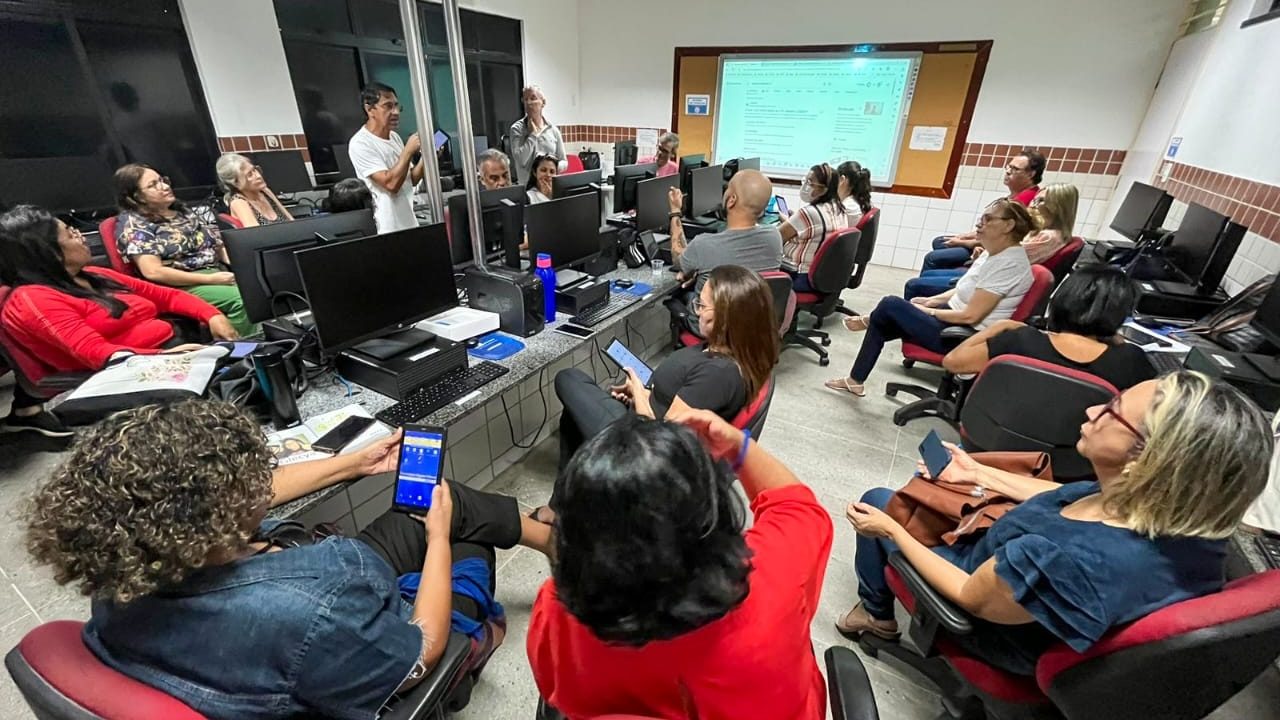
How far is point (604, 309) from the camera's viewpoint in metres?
2.31

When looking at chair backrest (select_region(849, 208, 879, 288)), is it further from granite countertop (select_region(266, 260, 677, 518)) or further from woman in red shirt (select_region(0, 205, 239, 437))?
woman in red shirt (select_region(0, 205, 239, 437))

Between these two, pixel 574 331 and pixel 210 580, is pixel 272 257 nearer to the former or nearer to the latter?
pixel 574 331

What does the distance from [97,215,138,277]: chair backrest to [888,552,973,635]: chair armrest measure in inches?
134

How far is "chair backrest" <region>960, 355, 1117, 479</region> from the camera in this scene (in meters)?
1.50

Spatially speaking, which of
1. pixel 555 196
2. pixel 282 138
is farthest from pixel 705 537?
pixel 282 138

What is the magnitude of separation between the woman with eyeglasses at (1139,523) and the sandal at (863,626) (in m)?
0.56

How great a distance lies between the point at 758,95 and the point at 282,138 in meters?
4.51

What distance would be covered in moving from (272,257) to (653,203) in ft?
6.82

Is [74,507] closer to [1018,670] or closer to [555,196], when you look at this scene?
[1018,670]

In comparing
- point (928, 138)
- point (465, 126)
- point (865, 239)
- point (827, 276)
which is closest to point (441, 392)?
point (465, 126)

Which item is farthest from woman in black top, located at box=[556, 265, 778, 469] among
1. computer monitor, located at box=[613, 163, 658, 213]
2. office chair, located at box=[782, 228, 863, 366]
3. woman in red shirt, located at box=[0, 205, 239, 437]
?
computer monitor, located at box=[613, 163, 658, 213]

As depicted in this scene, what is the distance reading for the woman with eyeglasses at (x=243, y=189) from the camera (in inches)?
107

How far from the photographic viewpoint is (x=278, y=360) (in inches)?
53.7

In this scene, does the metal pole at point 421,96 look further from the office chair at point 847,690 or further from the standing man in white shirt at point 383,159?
the office chair at point 847,690
